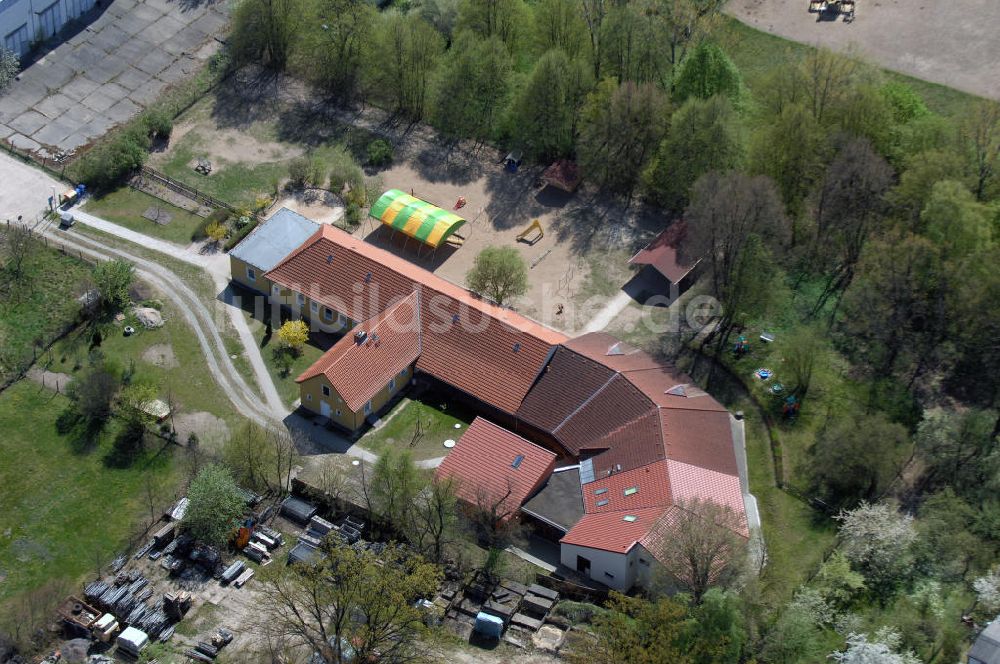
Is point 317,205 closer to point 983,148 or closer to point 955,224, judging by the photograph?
point 955,224

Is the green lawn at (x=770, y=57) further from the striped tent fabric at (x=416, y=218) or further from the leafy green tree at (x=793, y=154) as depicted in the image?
the striped tent fabric at (x=416, y=218)

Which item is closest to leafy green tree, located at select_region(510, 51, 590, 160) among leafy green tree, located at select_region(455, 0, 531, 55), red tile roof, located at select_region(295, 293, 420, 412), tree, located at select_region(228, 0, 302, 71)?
leafy green tree, located at select_region(455, 0, 531, 55)

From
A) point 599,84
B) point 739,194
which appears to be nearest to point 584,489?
point 739,194

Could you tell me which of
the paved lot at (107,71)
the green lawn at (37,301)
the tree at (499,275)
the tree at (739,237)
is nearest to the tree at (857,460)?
the tree at (739,237)

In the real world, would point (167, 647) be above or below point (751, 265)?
below

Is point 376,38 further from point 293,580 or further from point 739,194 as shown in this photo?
point 293,580

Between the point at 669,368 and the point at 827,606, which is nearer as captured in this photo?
the point at 827,606
